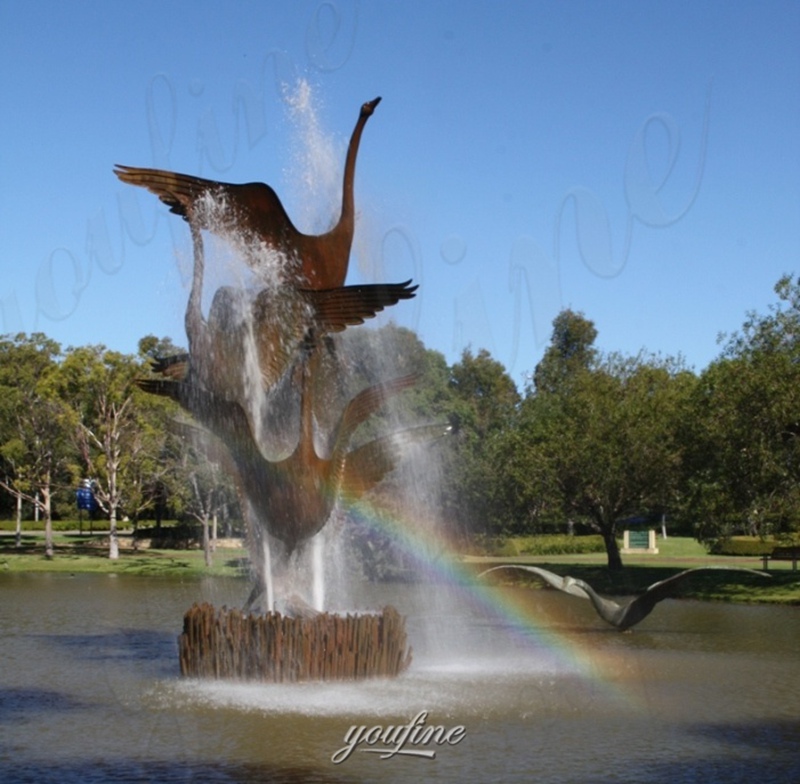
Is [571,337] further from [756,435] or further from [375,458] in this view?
[375,458]

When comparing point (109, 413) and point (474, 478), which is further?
point (109, 413)

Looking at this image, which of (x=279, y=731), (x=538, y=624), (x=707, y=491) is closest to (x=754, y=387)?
(x=707, y=491)

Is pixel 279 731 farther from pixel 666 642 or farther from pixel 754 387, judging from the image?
pixel 754 387

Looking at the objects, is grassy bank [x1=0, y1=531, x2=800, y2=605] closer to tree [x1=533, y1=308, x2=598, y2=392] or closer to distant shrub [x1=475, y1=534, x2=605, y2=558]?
distant shrub [x1=475, y1=534, x2=605, y2=558]

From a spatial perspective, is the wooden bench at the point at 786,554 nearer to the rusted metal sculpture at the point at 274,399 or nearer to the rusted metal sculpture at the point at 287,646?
the rusted metal sculpture at the point at 274,399

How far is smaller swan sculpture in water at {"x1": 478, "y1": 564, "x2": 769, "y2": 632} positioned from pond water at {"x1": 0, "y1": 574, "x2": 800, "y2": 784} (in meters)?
0.41

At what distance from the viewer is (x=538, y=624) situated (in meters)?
24.5

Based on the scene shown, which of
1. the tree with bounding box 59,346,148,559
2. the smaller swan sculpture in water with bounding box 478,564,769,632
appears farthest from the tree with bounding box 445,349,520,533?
the smaller swan sculpture in water with bounding box 478,564,769,632

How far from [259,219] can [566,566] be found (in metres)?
28.4

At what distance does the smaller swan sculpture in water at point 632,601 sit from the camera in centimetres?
2072

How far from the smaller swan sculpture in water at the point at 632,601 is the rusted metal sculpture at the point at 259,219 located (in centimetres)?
674

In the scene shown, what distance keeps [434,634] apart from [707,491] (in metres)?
13.9

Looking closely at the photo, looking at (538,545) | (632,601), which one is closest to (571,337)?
(538,545)

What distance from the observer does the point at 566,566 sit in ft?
139
